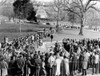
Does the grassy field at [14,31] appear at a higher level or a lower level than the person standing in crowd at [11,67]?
lower

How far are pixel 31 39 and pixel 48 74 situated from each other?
1522cm

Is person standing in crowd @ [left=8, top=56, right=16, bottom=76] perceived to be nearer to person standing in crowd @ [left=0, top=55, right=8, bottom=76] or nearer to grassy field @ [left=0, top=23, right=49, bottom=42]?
person standing in crowd @ [left=0, top=55, right=8, bottom=76]

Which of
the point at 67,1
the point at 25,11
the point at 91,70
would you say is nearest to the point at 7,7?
the point at 25,11

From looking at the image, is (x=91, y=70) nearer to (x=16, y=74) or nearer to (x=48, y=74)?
(x=48, y=74)

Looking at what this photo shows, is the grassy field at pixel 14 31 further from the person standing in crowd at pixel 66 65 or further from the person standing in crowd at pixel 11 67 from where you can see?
the person standing in crowd at pixel 66 65

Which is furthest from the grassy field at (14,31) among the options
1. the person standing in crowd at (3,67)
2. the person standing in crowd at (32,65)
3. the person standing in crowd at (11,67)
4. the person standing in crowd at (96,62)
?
the person standing in crowd at (3,67)

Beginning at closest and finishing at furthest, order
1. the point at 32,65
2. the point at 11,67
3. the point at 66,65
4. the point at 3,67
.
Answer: the point at 3,67, the point at 32,65, the point at 11,67, the point at 66,65

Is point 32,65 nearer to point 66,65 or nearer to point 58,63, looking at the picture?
point 58,63

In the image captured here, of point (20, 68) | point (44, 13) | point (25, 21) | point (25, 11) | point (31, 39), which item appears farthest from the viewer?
point (44, 13)

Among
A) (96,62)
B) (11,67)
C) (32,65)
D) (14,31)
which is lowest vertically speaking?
(14,31)

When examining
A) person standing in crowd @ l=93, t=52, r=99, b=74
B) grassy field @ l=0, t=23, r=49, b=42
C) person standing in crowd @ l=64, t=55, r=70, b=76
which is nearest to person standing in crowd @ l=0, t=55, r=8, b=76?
person standing in crowd @ l=64, t=55, r=70, b=76

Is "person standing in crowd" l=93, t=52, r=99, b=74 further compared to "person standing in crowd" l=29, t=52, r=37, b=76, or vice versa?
"person standing in crowd" l=93, t=52, r=99, b=74

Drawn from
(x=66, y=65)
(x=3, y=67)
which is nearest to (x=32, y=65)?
(x=3, y=67)

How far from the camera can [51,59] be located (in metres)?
14.2
